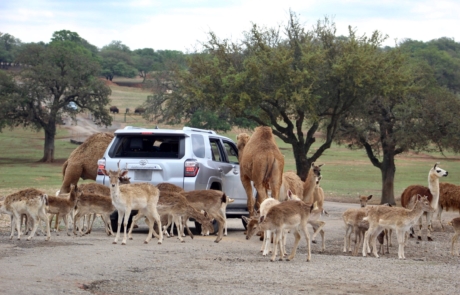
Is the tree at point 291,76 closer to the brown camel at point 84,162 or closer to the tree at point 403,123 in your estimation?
the tree at point 403,123

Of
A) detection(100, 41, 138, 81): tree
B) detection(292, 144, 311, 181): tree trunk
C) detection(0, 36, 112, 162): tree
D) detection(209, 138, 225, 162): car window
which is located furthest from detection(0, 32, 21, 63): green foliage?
detection(209, 138, 225, 162): car window

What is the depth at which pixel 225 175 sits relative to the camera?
1880 centimetres

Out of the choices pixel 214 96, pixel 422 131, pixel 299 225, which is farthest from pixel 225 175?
pixel 422 131

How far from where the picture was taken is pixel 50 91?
61.8 meters

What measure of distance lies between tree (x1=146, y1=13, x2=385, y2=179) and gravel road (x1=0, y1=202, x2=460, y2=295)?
13800 mm

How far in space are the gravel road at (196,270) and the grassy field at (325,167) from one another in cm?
1829

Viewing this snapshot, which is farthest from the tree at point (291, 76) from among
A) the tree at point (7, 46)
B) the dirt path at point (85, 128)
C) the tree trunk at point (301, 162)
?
the tree at point (7, 46)

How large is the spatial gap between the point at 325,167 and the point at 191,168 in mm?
42552

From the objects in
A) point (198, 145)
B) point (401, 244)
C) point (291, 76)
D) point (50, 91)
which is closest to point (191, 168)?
point (198, 145)

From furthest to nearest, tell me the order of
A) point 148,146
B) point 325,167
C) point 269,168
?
point 325,167 → point 148,146 → point 269,168

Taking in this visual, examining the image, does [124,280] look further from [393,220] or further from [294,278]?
[393,220]

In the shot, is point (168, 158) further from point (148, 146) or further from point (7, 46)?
point (7, 46)

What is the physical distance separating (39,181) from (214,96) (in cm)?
1500

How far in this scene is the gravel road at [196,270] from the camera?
10.3 metres
